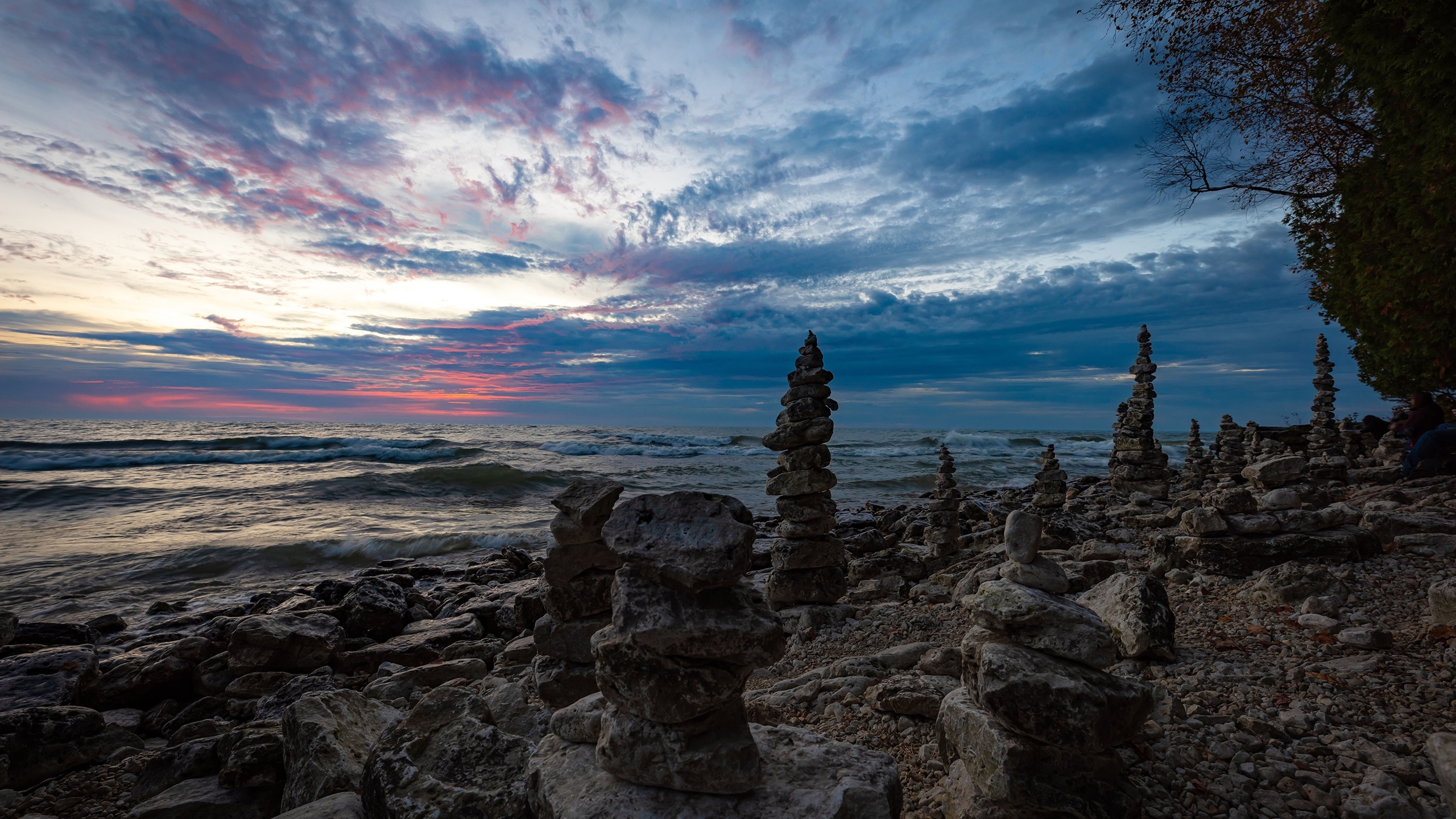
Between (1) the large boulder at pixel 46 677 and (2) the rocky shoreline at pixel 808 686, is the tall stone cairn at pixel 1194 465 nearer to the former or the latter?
(2) the rocky shoreline at pixel 808 686

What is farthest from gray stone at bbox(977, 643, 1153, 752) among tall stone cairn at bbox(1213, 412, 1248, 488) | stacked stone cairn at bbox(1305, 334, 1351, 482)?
stacked stone cairn at bbox(1305, 334, 1351, 482)

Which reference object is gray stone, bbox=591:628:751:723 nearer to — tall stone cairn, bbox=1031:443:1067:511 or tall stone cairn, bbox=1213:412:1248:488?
tall stone cairn, bbox=1031:443:1067:511

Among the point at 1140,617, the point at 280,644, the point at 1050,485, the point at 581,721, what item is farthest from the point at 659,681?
the point at 1050,485

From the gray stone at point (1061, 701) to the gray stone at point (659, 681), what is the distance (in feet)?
5.10

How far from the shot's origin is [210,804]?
4258 mm

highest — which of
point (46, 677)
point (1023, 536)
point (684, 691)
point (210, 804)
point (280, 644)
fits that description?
point (1023, 536)

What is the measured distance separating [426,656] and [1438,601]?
11.6 metres

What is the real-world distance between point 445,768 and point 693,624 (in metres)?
1.86

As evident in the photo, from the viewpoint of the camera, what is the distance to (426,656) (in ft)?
30.2

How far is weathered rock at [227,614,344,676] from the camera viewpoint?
815 centimetres

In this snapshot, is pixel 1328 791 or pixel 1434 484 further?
pixel 1434 484

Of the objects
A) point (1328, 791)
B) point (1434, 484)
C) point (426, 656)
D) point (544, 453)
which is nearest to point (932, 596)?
point (1328, 791)

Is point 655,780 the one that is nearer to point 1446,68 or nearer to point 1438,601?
point 1438,601

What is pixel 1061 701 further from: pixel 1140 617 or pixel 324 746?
pixel 324 746
